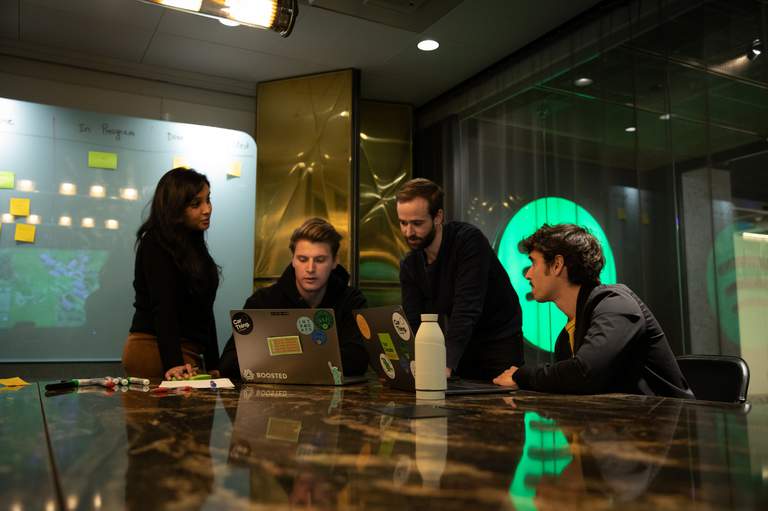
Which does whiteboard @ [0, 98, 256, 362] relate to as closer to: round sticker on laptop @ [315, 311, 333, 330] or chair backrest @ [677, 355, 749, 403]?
round sticker on laptop @ [315, 311, 333, 330]

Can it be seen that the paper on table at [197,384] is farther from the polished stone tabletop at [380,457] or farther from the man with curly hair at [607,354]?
the man with curly hair at [607,354]

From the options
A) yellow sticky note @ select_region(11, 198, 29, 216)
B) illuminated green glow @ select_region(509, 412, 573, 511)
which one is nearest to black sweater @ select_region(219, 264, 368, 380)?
illuminated green glow @ select_region(509, 412, 573, 511)

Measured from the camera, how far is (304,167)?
12.7 feet

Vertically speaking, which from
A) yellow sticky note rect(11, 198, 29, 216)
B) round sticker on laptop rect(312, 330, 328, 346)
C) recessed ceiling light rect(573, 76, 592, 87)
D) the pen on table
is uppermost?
recessed ceiling light rect(573, 76, 592, 87)

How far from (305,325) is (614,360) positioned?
2.45 feet

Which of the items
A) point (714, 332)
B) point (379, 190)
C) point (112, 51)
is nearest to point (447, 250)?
point (714, 332)

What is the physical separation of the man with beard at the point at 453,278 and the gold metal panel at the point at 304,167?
151 centimetres

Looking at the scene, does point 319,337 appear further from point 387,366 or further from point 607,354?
point 607,354

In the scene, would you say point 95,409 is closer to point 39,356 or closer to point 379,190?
point 39,356

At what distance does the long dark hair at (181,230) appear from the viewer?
2.07m

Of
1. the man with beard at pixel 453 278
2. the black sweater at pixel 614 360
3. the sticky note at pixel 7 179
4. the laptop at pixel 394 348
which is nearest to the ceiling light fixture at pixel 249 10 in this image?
the man with beard at pixel 453 278

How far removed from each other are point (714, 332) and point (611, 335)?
4.80 feet

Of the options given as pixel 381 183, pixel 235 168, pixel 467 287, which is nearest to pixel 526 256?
pixel 381 183

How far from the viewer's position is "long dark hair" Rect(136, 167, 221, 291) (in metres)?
2.07
